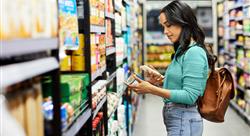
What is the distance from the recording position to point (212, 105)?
3033 millimetres

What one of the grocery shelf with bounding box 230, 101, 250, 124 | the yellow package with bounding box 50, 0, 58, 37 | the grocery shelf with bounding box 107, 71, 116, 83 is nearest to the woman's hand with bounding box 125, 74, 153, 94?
the grocery shelf with bounding box 107, 71, 116, 83

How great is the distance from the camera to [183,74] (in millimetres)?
2758

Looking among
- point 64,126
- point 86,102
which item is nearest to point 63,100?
point 64,126

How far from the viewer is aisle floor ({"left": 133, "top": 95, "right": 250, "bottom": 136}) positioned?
6507 millimetres

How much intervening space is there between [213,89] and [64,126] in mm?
1742

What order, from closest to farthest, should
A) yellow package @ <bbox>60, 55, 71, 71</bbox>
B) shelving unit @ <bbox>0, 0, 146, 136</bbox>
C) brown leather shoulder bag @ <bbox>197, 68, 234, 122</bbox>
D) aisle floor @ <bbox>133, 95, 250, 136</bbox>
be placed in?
shelving unit @ <bbox>0, 0, 146, 136</bbox> → yellow package @ <bbox>60, 55, 71, 71</bbox> → brown leather shoulder bag @ <bbox>197, 68, 234, 122</bbox> → aisle floor @ <bbox>133, 95, 250, 136</bbox>

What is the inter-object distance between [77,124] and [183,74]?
1.16 metres

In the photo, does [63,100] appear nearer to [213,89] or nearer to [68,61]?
[68,61]

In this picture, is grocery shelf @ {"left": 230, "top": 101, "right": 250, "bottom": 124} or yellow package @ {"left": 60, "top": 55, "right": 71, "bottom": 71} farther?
grocery shelf @ {"left": 230, "top": 101, "right": 250, "bottom": 124}

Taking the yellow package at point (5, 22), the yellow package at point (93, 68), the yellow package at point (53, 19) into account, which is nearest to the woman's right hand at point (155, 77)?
the yellow package at point (93, 68)

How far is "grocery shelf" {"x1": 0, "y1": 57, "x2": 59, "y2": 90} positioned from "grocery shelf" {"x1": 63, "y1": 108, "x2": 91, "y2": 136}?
0.37m

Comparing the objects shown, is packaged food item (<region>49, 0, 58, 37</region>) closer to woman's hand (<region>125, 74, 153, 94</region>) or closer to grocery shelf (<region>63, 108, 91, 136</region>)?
grocery shelf (<region>63, 108, 91, 136</region>)

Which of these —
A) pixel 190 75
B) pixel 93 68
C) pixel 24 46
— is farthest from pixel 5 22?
pixel 190 75

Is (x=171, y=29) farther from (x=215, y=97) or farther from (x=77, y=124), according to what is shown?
(x=77, y=124)
